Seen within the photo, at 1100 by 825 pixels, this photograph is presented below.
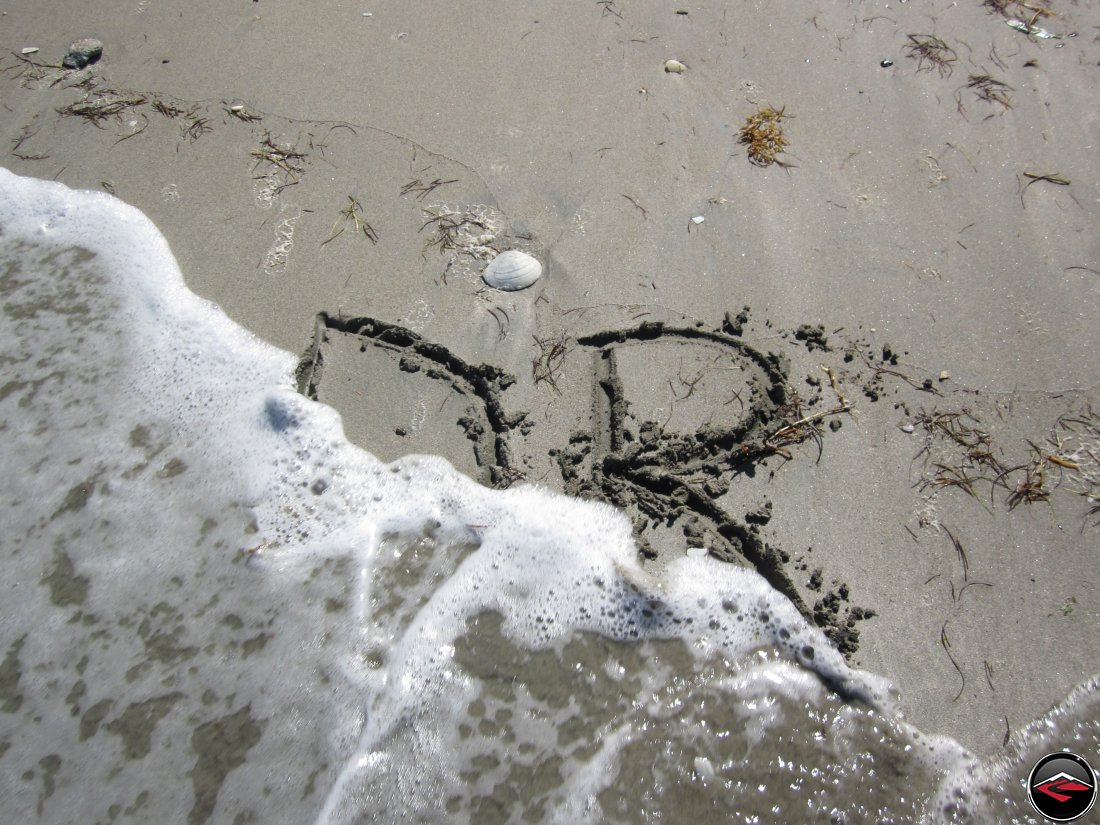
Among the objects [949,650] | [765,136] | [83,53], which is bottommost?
[949,650]

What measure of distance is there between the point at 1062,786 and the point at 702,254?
7.36 ft

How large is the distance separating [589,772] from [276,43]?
3.98 m

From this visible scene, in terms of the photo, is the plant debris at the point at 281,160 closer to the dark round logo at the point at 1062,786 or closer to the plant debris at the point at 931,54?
the plant debris at the point at 931,54

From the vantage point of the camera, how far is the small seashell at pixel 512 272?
2.94 metres

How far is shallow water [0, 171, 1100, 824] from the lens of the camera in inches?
82.7

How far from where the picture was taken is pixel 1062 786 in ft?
6.80

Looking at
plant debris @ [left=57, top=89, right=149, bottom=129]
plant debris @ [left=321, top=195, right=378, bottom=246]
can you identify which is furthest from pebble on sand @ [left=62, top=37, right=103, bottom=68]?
plant debris @ [left=321, top=195, right=378, bottom=246]

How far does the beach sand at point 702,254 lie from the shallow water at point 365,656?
0.15 m

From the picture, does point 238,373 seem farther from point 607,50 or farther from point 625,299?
point 607,50

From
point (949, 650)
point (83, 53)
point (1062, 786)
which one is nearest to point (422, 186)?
point (83, 53)

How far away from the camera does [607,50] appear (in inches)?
147

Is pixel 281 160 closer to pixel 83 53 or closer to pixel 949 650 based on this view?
pixel 83 53

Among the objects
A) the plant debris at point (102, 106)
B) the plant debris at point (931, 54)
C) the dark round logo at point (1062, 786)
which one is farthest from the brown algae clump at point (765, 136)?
the plant debris at point (102, 106)

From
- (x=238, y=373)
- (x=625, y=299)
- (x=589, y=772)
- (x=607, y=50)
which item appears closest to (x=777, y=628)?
(x=589, y=772)
